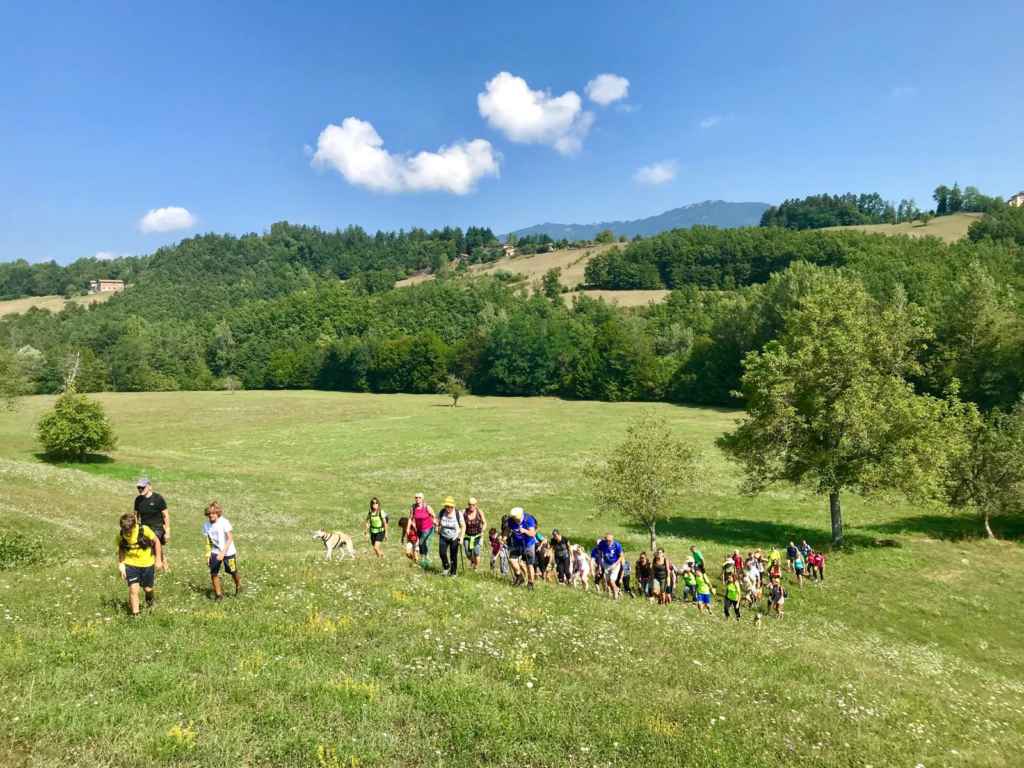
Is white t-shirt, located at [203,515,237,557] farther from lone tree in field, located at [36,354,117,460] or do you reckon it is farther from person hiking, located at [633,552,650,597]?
lone tree in field, located at [36,354,117,460]

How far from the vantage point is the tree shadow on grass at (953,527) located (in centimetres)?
3678

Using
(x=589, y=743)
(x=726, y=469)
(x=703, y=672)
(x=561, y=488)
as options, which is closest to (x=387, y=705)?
(x=589, y=743)

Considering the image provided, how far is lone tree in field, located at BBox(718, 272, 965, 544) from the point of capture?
107 feet

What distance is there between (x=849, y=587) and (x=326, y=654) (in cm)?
2555

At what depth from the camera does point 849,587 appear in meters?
27.9

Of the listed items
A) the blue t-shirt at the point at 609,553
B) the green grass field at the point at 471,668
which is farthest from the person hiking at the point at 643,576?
the green grass field at the point at 471,668

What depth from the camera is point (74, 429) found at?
49312mm

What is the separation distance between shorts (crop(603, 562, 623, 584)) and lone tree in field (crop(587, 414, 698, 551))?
1039cm

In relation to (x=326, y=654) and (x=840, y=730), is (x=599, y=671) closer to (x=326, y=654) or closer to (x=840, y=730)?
(x=840, y=730)

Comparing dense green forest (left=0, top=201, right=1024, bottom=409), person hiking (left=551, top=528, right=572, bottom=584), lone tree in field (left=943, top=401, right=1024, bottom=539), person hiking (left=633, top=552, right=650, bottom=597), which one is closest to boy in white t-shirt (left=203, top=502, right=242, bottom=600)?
person hiking (left=551, top=528, right=572, bottom=584)

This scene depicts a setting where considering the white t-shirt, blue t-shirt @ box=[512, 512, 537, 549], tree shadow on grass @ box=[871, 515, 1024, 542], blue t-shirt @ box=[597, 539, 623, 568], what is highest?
the white t-shirt

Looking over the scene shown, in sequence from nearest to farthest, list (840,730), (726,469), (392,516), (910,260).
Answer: (840,730)
(392,516)
(726,469)
(910,260)

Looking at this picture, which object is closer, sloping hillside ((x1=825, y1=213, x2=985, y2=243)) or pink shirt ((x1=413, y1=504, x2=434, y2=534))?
pink shirt ((x1=413, y1=504, x2=434, y2=534))

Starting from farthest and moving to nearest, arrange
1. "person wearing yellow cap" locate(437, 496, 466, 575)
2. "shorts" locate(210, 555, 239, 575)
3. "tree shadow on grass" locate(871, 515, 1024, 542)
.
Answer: "tree shadow on grass" locate(871, 515, 1024, 542)
"person wearing yellow cap" locate(437, 496, 466, 575)
"shorts" locate(210, 555, 239, 575)
